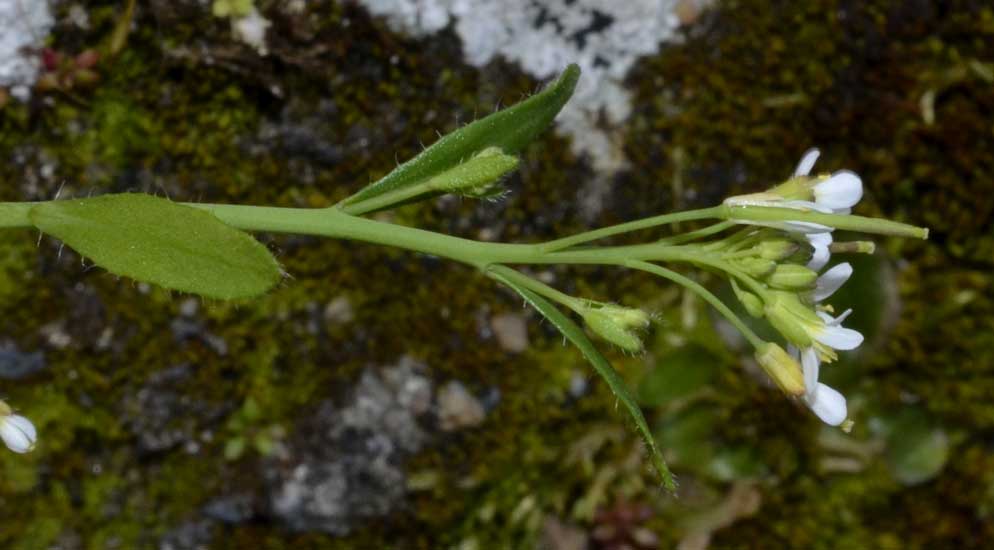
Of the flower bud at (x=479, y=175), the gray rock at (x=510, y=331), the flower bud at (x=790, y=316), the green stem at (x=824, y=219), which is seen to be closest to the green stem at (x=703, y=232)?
the green stem at (x=824, y=219)

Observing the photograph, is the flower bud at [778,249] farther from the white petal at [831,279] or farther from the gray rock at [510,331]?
the gray rock at [510,331]

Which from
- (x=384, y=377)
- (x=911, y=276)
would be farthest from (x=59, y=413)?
(x=911, y=276)

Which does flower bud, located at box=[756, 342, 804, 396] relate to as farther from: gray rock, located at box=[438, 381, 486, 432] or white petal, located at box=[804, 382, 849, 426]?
gray rock, located at box=[438, 381, 486, 432]

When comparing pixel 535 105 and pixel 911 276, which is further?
pixel 911 276

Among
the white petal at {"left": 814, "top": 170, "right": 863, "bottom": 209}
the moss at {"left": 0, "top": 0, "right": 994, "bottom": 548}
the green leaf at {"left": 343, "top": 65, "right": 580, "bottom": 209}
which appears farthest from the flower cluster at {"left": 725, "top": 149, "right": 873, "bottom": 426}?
the moss at {"left": 0, "top": 0, "right": 994, "bottom": 548}

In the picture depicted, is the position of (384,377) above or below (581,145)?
below

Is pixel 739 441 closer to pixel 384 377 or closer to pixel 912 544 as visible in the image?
pixel 912 544

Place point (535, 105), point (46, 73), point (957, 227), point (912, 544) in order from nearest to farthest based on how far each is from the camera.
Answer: point (535, 105) → point (46, 73) → point (957, 227) → point (912, 544)

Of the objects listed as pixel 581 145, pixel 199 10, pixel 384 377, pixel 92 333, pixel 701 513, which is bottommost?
pixel 701 513
